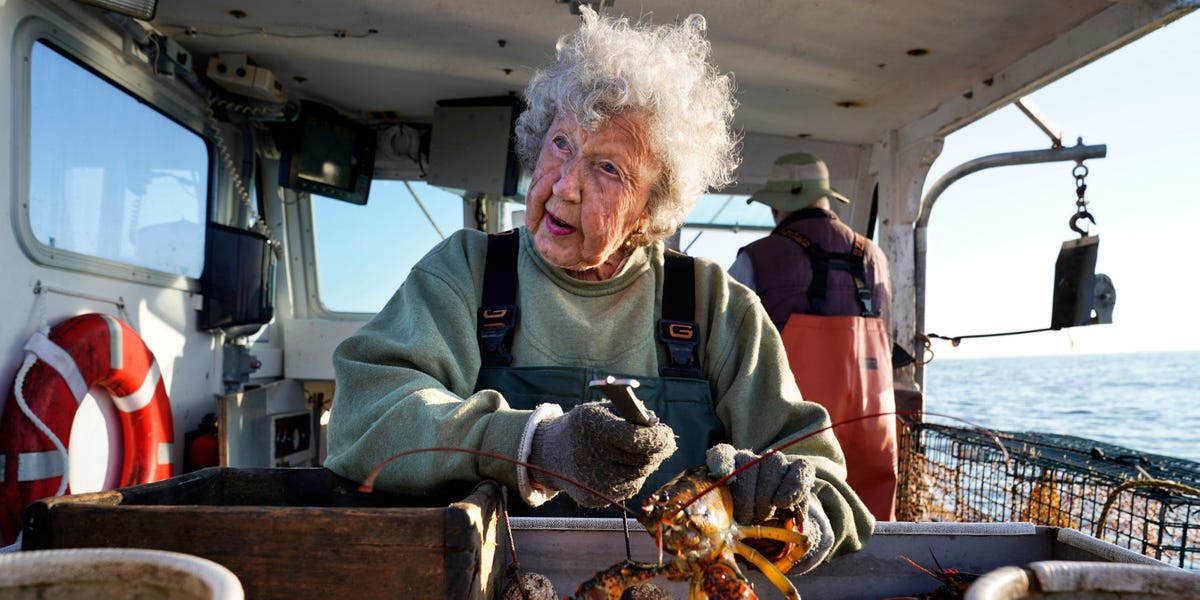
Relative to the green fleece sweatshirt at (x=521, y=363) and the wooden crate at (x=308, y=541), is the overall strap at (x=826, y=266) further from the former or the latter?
the wooden crate at (x=308, y=541)

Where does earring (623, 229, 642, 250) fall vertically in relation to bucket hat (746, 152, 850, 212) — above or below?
below

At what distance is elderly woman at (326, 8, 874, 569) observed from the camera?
181 centimetres

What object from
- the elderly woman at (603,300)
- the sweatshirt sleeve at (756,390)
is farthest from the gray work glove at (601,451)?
the sweatshirt sleeve at (756,390)

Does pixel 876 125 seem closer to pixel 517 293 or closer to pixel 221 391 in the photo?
pixel 517 293

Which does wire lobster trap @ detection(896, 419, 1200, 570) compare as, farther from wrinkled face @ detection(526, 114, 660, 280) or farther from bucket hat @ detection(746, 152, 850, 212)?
bucket hat @ detection(746, 152, 850, 212)

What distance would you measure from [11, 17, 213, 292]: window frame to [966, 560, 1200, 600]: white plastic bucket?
3.49 metres

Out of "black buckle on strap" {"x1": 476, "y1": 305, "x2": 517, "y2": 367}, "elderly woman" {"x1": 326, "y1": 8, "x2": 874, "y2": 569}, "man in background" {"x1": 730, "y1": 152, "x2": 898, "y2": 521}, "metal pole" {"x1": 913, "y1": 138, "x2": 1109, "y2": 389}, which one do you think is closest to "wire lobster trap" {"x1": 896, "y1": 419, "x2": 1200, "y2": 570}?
"man in background" {"x1": 730, "y1": 152, "x2": 898, "y2": 521}

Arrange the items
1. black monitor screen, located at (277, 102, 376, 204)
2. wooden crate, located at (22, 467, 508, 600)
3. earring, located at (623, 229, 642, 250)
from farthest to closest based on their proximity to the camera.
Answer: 1. black monitor screen, located at (277, 102, 376, 204)
2. earring, located at (623, 229, 642, 250)
3. wooden crate, located at (22, 467, 508, 600)

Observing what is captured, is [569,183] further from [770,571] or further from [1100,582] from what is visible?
[1100,582]

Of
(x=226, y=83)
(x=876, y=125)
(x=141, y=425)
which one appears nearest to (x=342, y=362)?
(x=141, y=425)

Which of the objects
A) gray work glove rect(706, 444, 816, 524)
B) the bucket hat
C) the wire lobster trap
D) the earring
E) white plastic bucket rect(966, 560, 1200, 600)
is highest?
the bucket hat

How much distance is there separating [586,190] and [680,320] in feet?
1.35

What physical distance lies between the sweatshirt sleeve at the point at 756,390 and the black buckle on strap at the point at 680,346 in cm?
5

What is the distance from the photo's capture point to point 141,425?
3.64 metres
